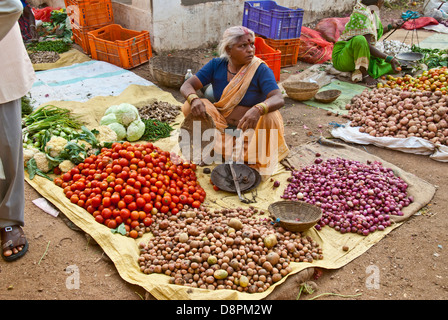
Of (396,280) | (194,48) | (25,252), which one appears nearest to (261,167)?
(396,280)

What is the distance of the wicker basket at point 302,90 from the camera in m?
5.14

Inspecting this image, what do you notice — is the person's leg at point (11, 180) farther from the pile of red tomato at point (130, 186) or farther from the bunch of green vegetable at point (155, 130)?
the bunch of green vegetable at point (155, 130)

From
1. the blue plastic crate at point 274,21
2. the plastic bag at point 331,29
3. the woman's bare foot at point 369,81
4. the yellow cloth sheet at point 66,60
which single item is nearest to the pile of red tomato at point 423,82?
the woman's bare foot at point 369,81

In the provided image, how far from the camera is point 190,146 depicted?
3.66 meters

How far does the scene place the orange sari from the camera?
3424 mm

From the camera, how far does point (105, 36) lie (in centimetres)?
628

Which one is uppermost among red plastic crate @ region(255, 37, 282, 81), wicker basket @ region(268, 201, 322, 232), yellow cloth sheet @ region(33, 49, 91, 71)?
red plastic crate @ region(255, 37, 282, 81)

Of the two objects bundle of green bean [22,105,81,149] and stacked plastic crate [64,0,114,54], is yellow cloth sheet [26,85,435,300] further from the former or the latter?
stacked plastic crate [64,0,114,54]

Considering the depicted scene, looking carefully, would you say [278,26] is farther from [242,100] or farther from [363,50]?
[242,100]

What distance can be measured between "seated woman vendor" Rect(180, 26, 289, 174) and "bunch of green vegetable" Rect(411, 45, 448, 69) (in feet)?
14.5

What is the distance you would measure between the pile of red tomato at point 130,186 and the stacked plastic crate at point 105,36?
291cm

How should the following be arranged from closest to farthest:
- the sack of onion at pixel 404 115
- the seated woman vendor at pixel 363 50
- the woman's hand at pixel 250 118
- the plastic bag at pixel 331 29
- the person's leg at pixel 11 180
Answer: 1. the person's leg at pixel 11 180
2. the woman's hand at pixel 250 118
3. the sack of onion at pixel 404 115
4. the seated woman vendor at pixel 363 50
5. the plastic bag at pixel 331 29

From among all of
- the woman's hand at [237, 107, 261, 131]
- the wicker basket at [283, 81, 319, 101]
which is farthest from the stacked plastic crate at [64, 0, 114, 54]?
the woman's hand at [237, 107, 261, 131]

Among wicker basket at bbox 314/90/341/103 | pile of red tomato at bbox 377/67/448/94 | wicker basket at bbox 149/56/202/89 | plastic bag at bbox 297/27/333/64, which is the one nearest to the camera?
pile of red tomato at bbox 377/67/448/94
